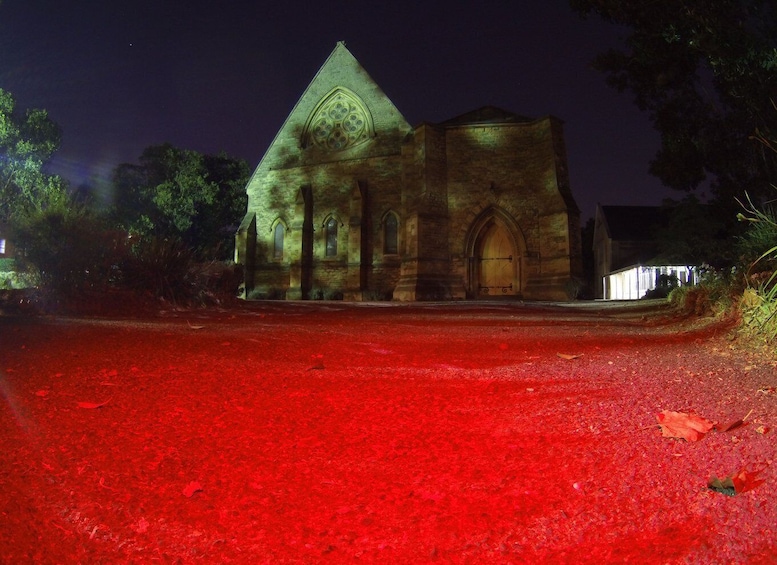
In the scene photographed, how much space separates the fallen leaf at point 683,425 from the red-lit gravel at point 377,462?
0.16ft

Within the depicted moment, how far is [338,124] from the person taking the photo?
26.3 meters

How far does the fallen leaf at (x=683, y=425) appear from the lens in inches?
91.9

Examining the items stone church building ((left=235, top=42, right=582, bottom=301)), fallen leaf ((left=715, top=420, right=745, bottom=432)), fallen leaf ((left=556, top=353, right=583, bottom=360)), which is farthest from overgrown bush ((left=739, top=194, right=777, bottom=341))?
stone church building ((left=235, top=42, right=582, bottom=301))

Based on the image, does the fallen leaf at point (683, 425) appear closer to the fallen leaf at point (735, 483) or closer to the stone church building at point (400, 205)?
the fallen leaf at point (735, 483)

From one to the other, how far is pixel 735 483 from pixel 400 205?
2200cm

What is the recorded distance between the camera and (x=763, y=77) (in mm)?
6617

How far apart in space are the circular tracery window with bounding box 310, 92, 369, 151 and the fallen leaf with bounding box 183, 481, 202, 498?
24506mm

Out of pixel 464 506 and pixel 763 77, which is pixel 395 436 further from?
pixel 763 77

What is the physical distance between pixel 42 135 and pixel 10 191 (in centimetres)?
292

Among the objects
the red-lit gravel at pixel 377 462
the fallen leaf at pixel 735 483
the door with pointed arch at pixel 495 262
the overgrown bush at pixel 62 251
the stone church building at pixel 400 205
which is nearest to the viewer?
the red-lit gravel at pixel 377 462

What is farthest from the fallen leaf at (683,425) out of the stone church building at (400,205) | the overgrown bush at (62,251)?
the stone church building at (400,205)

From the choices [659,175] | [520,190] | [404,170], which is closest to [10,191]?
[404,170]

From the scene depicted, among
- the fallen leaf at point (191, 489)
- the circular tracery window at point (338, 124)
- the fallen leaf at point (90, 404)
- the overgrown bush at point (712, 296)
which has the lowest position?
the fallen leaf at point (191, 489)

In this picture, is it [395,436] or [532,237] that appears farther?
[532,237]
